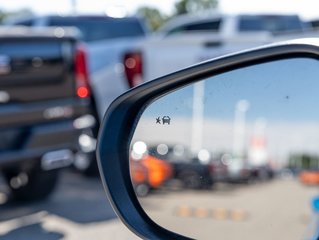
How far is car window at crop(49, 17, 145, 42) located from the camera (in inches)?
422

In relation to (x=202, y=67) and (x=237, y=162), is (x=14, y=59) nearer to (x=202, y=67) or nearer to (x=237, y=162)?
(x=237, y=162)

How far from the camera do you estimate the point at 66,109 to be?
260 inches

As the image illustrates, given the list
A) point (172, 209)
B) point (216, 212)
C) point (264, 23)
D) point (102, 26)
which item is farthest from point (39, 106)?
point (264, 23)

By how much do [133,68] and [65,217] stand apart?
2890mm

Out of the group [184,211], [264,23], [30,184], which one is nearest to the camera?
[184,211]

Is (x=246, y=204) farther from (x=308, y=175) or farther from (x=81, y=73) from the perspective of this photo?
(x=308, y=175)

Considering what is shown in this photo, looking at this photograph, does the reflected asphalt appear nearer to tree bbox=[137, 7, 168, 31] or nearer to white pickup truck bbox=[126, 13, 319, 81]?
white pickup truck bbox=[126, 13, 319, 81]

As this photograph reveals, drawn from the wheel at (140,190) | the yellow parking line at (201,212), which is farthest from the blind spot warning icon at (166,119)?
the yellow parking line at (201,212)

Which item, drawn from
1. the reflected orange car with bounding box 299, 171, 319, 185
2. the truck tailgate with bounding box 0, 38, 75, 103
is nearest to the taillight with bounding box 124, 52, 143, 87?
the truck tailgate with bounding box 0, 38, 75, 103

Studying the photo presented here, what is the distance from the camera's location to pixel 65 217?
239 inches

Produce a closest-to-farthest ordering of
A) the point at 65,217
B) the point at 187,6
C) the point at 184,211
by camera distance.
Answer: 1. the point at 184,211
2. the point at 65,217
3. the point at 187,6

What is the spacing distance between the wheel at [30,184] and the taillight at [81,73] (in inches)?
33.4

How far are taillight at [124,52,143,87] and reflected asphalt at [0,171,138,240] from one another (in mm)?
1350

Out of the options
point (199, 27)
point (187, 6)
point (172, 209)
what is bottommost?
point (172, 209)
